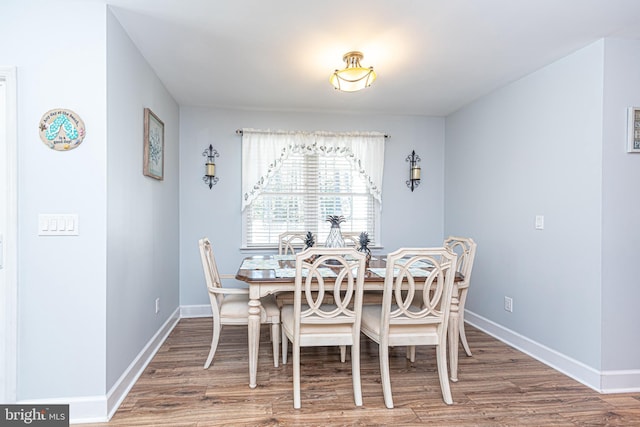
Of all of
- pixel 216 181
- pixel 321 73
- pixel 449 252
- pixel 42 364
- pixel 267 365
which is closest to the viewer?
pixel 42 364

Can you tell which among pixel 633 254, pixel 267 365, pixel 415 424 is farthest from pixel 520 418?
pixel 267 365

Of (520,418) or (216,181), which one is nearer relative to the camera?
(520,418)

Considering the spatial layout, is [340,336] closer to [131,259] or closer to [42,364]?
[131,259]

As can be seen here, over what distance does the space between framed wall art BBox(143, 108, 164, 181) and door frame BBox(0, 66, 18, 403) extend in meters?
0.83

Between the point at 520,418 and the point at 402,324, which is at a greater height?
the point at 402,324

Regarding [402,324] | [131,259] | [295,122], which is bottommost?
[402,324]

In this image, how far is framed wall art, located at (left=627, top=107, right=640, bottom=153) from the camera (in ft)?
7.68

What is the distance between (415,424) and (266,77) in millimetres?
2873

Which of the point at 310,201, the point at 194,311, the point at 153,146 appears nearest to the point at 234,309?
the point at 153,146

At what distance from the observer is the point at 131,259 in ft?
7.82

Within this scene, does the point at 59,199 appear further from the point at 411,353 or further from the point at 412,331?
the point at 411,353

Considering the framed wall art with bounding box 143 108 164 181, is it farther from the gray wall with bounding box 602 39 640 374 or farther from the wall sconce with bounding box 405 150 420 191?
the gray wall with bounding box 602 39 640 374

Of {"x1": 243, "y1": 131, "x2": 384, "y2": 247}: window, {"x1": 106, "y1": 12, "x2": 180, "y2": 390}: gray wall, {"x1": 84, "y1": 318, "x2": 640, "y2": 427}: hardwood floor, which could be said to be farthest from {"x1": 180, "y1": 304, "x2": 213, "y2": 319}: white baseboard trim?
{"x1": 84, "y1": 318, "x2": 640, "y2": 427}: hardwood floor

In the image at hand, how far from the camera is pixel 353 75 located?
8.18ft
